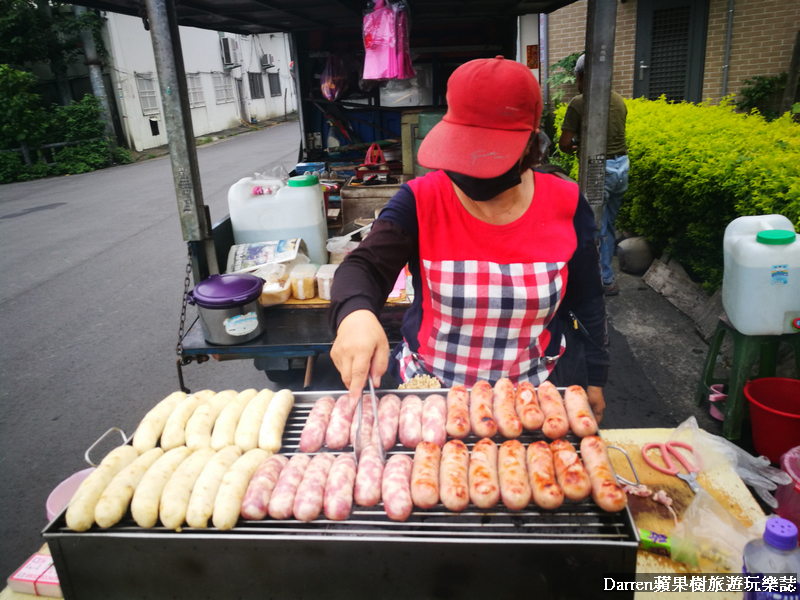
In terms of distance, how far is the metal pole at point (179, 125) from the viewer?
141 inches

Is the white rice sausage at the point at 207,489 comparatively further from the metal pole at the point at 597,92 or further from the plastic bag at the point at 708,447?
the metal pole at the point at 597,92

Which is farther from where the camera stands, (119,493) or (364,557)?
(119,493)

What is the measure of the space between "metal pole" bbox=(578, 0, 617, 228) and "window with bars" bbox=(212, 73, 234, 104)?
31.5 meters

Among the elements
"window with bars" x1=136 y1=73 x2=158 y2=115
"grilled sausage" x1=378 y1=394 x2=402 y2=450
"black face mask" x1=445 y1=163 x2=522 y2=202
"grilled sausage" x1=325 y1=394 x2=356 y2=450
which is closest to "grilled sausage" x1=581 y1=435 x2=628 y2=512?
"grilled sausage" x1=378 y1=394 x2=402 y2=450

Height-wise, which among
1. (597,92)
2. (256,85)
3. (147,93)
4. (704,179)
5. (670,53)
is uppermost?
(256,85)

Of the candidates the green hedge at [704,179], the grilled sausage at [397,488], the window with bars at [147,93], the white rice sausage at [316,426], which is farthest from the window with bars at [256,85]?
the grilled sausage at [397,488]

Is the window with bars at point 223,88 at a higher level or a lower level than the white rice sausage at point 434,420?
higher

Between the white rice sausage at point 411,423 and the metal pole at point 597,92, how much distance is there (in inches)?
102

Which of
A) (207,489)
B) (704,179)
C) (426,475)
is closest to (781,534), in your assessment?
(426,475)

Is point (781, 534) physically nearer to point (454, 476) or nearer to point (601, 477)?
point (601, 477)

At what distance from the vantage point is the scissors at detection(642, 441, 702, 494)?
2223mm

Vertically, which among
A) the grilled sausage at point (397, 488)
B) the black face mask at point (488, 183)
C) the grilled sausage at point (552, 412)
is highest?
the black face mask at point (488, 183)

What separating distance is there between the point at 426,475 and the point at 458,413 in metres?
0.33

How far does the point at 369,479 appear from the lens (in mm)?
1807
